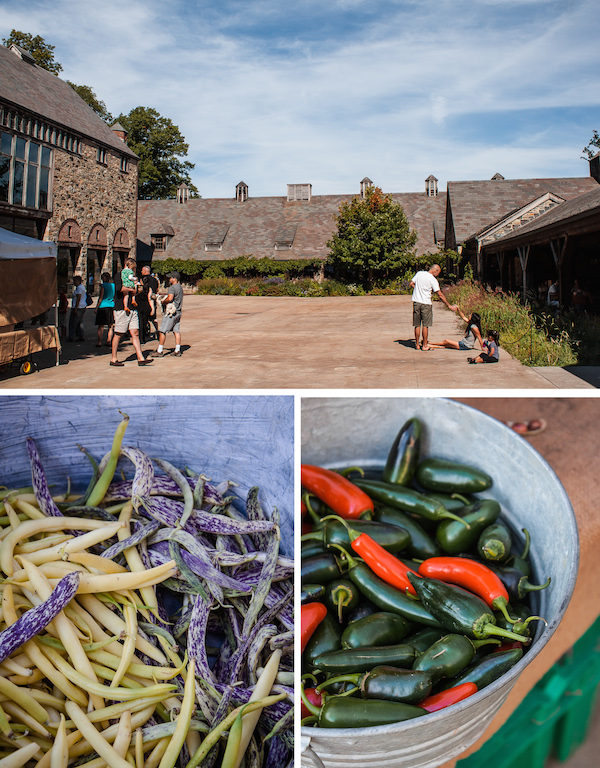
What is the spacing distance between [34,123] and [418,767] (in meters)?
21.9

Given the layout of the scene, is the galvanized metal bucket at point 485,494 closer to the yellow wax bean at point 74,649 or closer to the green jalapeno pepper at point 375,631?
the green jalapeno pepper at point 375,631

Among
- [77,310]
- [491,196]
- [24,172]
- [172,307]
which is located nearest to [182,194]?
[491,196]

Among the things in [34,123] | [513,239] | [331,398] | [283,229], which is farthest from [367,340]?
[283,229]

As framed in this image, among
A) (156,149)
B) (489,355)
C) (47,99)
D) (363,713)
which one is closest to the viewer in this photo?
(363,713)

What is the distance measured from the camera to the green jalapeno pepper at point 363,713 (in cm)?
137

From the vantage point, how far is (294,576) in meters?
1.67

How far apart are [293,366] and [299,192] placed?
35.4m

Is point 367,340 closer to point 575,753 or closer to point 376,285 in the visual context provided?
Answer: point 575,753

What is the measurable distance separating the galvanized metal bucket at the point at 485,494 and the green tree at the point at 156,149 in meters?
53.7

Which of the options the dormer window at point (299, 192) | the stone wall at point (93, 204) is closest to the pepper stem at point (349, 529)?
the stone wall at point (93, 204)

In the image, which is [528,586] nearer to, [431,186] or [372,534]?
[372,534]

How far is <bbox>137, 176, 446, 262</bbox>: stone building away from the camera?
3694cm

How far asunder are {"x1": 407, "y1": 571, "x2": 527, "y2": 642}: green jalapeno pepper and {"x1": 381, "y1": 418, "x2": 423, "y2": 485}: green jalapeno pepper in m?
0.34

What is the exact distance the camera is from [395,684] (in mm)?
1430
